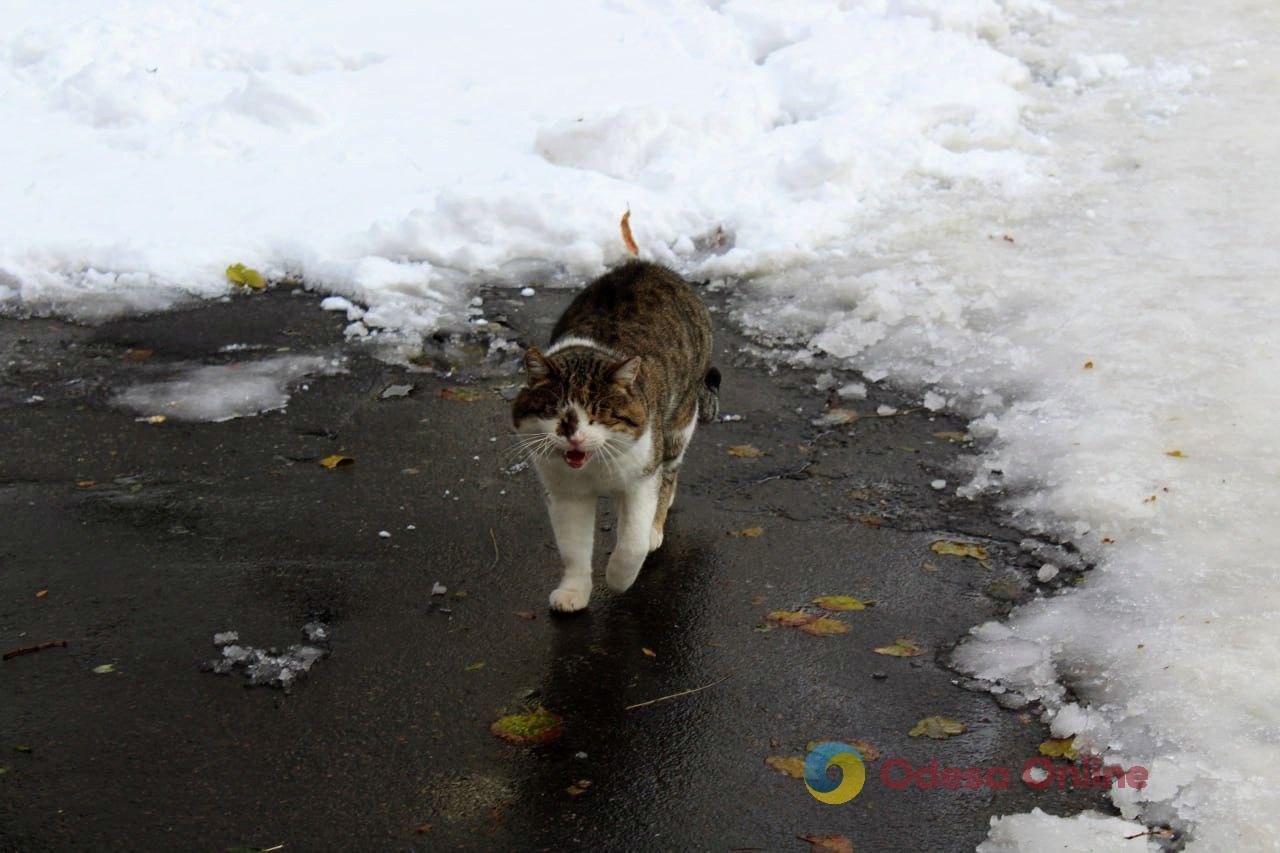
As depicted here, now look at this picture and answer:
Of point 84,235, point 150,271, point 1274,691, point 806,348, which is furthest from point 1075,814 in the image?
point 84,235

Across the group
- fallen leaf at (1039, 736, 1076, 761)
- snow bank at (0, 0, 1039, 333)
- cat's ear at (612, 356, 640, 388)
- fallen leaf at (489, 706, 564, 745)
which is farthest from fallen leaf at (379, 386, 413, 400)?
fallen leaf at (1039, 736, 1076, 761)

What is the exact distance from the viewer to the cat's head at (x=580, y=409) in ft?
15.2

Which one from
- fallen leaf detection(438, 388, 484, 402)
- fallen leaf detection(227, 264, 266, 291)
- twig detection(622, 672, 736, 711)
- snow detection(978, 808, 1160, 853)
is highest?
snow detection(978, 808, 1160, 853)

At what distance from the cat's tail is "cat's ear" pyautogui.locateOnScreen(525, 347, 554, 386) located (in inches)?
52.8

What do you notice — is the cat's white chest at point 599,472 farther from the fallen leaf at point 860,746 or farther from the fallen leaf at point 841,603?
the fallen leaf at point 860,746

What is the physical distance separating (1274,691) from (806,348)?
3.53 metres

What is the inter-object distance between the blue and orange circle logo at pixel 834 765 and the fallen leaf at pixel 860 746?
0.01 meters

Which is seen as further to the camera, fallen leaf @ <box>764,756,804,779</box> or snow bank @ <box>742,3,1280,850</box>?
snow bank @ <box>742,3,1280,850</box>

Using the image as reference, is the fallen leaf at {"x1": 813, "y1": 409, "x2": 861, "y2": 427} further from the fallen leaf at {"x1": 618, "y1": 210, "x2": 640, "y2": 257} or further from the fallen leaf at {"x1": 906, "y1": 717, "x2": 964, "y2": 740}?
the fallen leaf at {"x1": 906, "y1": 717, "x2": 964, "y2": 740}

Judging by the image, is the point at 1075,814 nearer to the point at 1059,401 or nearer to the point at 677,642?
the point at 677,642

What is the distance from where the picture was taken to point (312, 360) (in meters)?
7.14

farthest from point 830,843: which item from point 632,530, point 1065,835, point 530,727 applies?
point 632,530

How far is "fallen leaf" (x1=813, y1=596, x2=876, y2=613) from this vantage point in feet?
16.5

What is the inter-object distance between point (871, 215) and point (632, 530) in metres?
4.67
